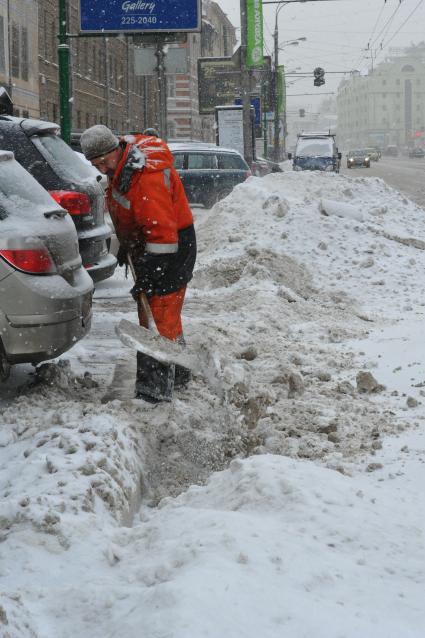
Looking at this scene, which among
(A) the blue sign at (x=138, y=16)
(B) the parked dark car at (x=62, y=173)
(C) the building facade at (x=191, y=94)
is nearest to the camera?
(B) the parked dark car at (x=62, y=173)

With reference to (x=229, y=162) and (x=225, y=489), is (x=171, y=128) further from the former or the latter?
(x=225, y=489)

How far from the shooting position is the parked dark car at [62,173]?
780 centimetres

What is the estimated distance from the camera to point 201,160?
1975 cm

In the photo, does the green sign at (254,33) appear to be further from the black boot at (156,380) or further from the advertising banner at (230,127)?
the black boot at (156,380)

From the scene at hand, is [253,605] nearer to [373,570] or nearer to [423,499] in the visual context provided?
[373,570]

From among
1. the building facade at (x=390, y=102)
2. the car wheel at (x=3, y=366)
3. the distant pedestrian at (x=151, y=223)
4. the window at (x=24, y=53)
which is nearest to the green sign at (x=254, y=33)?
the window at (x=24, y=53)

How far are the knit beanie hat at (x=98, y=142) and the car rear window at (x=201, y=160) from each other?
1448 cm

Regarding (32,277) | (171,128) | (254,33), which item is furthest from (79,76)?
(32,277)

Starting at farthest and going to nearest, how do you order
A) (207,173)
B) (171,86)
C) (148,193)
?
(171,86) < (207,173) < (148,193)

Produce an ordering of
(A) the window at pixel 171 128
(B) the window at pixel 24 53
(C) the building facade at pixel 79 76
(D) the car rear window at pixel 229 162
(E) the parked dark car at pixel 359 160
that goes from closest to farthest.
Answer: (D) the car rear window at pixel 229 162 < (C) the building facade at pixel 79 76 < (B) the window at pixel 24 53 < (E) the parked dark car at pixel 359 160 < (A) the window at pixel 171 128

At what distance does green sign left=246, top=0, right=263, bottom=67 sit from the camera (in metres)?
28.9

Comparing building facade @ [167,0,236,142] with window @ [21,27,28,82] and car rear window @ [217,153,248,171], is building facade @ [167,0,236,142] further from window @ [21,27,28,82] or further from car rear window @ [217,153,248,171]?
car rear window @ [217,153,248,171]

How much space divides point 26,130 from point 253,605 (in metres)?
5.75

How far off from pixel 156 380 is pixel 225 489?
172cm
